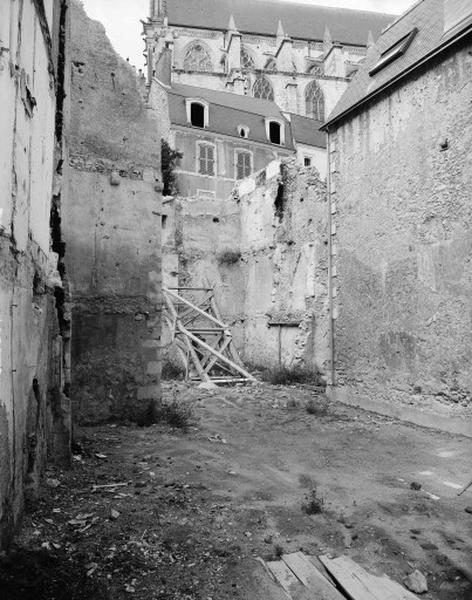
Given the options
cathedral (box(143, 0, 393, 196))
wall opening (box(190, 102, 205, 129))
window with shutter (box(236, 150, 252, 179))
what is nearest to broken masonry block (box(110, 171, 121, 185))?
cathedral (box(143, 0, 393, 196))

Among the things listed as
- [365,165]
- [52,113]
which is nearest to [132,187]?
[52,113]

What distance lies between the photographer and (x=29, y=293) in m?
3.16

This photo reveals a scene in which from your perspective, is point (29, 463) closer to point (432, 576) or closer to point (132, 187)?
point (432, 576)

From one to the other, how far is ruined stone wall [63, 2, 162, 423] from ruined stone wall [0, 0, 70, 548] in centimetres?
207

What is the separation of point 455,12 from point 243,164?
20115 millimetres

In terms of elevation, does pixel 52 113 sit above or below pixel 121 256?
above

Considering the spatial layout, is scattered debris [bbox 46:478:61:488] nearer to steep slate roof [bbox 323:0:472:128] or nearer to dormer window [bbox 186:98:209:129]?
steep slate roof [bbox 323:0:472:128]

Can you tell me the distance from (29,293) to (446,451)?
17.9 ft

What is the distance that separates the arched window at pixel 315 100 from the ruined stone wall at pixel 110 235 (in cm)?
3672

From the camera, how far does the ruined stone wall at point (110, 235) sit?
679 cm

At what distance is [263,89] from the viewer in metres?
40.4

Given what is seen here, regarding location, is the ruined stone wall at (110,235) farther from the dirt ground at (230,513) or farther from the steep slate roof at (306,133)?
the steep slate roof at (306,133)

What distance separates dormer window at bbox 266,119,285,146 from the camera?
29.0m

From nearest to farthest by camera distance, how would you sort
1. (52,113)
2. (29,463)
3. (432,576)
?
(432,576) < (29,463) < (52,113)
